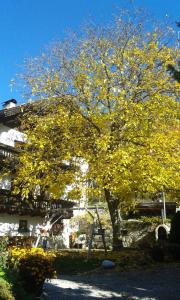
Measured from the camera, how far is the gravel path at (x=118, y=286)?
12.8 m

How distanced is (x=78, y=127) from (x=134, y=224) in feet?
45.9

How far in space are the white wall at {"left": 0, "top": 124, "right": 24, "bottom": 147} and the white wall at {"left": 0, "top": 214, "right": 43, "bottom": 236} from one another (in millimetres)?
5983

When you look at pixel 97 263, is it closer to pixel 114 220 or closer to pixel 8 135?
pixel 114 220

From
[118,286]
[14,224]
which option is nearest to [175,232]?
[118,286]

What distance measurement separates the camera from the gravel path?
12.8 metres

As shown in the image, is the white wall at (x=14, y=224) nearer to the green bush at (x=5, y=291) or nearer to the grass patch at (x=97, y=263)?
the grass patch at (x=97, y=263)

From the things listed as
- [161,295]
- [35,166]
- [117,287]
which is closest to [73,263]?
[35,166]

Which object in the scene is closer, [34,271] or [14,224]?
[34,271]

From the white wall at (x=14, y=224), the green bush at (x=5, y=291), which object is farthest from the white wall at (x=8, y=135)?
the green bush at (x=5, y=291)

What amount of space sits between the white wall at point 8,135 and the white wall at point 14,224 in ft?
19.6

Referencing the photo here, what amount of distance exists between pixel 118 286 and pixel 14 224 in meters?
19.7

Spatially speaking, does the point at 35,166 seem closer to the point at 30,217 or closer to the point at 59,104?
the point at 59,104

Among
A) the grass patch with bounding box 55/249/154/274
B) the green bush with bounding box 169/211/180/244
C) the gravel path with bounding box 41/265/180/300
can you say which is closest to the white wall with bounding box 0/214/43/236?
the grass patch with bounding box 55/249/154/274

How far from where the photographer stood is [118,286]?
48.2ft
